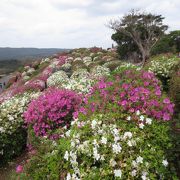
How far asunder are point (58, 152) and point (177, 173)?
1.96 meters

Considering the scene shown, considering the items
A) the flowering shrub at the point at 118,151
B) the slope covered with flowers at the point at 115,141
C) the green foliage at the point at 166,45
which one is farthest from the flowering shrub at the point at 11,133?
the green foliage at the point at 166,45

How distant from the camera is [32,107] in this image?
7.88 m

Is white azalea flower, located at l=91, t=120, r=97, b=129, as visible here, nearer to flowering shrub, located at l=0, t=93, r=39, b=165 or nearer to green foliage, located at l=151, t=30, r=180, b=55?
flowering shrub, located at l=0, t=93, r=39, b=165

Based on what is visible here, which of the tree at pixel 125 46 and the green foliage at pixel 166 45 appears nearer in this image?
the green foliage at pixel 166 45

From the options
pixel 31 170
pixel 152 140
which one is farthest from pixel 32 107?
pixel 152 140

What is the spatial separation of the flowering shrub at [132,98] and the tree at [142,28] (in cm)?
2490

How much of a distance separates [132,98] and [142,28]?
27957 mm

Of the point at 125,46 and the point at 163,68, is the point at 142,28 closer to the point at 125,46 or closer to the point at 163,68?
the point at 125,46

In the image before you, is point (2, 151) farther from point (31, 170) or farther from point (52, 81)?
point (52, 81)

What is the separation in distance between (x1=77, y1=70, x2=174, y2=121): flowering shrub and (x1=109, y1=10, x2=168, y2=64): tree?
24.9 m

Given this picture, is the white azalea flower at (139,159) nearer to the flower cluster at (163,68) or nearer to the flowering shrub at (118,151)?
the flowering shrub at (118,151)


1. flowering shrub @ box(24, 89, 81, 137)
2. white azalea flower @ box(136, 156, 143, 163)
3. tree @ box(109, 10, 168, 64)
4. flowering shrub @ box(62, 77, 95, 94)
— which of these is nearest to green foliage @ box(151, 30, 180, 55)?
tree @ box(109, 10, 168, 64)

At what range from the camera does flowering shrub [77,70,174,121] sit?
532 centimetres

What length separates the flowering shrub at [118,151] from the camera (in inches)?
174
